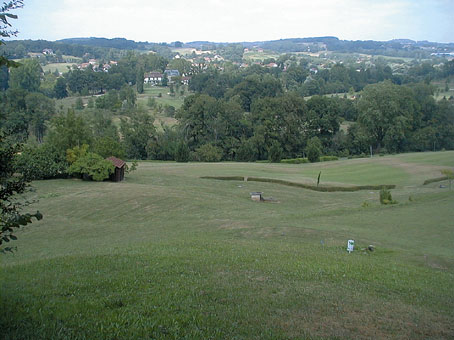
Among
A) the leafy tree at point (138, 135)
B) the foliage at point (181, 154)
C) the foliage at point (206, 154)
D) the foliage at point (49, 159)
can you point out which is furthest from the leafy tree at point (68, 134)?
the leafy tree at point (138, 135)

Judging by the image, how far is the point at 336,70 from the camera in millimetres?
150500

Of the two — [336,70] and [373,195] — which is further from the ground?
[336,70]

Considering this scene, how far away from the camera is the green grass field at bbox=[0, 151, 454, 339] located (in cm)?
736

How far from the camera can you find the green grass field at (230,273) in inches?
290


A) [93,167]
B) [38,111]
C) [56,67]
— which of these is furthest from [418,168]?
[56,67]

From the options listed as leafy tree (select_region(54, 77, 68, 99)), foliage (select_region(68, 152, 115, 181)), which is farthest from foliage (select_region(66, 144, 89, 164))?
leafy tree (select_region(54, 77, 68, 99))

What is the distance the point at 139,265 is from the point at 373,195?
27522 millimetres

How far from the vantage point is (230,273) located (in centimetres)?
1115

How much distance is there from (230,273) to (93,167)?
30604 millimetres

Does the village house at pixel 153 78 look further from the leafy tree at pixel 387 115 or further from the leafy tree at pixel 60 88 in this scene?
the leafy tree at pixel 387 115

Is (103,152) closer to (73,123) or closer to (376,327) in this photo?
(73,123)

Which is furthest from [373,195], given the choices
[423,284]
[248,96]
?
[248,96]

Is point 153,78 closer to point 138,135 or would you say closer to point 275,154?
point 138,135

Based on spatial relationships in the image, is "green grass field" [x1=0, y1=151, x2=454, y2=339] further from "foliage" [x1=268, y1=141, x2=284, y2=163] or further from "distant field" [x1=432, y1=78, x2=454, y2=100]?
"distant field" [x1=432, y1=78, x2=454, y2=100]
